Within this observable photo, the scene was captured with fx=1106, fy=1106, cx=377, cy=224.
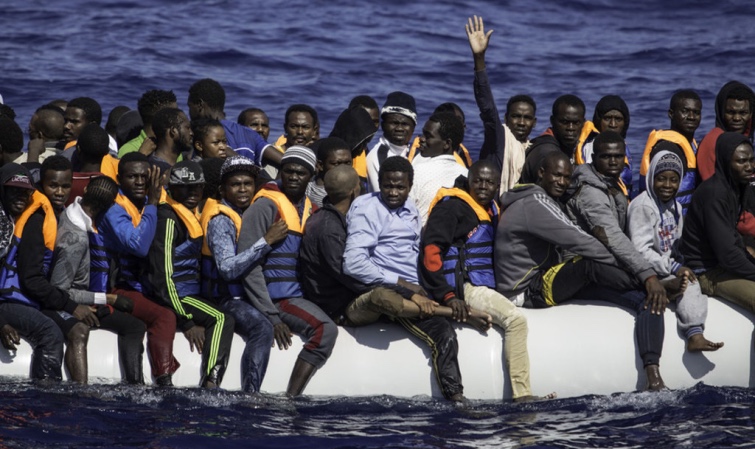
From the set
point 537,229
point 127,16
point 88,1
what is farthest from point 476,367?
point 88,1

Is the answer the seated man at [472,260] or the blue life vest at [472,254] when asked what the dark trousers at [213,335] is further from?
the blue life vest at [472,254]

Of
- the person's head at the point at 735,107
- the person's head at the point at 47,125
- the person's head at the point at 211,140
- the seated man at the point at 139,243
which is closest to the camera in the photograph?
the seated man at the point at 139,243

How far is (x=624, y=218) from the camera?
9156mm

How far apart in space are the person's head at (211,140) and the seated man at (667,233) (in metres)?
3.51

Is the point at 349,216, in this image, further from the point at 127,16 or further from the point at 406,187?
the point at 127,16

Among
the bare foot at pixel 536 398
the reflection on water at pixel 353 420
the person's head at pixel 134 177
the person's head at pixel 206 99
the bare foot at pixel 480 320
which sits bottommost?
the reflection on water at pixel 353 420

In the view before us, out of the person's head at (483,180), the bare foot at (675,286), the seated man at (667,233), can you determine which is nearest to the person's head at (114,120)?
the person's head at (483,180)

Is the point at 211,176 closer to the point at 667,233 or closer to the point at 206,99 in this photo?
the point at 206,99

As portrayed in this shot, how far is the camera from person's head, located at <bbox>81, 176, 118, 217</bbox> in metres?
8.57

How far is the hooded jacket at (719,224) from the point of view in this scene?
8.81 m

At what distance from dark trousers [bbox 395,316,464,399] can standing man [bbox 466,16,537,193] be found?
186 cm

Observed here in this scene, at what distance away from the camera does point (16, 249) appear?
28.0 feet

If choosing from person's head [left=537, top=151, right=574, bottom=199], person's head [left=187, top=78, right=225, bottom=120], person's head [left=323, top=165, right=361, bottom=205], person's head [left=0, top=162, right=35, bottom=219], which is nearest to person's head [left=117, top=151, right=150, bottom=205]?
person's head [left=0, top=162, right=35, bottom=219]

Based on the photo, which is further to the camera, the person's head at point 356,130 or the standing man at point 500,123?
the person's head at point 356,130
